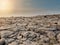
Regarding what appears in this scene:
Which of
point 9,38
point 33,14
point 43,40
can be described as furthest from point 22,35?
point 33,14

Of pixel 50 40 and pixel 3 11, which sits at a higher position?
pixel 3 11

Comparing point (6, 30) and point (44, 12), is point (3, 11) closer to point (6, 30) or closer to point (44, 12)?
point (44, 12)

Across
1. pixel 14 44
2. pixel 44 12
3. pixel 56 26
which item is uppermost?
pixel 44 12

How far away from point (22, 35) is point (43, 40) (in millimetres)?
323

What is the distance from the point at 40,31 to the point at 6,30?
518 mm

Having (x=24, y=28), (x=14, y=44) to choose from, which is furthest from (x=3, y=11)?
(x=14, y=44)

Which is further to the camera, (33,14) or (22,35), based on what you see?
(33,14)

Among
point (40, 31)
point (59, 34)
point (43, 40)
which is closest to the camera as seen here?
point (43, 40)

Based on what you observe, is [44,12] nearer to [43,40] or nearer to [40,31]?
[40,31]

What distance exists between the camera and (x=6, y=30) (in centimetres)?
196

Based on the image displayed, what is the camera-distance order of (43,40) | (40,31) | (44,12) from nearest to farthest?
(43,40)
(40,31)
(44,12)

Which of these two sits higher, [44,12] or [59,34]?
[44,12]

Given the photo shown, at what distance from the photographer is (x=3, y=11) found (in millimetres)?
3137

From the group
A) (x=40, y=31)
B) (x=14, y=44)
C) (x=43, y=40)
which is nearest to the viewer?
(x=14, y=44)
